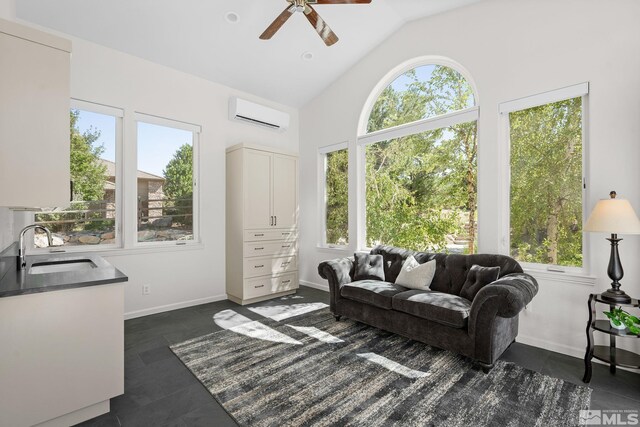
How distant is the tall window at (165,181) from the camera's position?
155 inches

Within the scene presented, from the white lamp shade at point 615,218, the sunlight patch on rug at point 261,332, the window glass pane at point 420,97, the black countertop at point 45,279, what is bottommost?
the sunlight patch on rug at point 261,332

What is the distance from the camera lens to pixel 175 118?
162 inches

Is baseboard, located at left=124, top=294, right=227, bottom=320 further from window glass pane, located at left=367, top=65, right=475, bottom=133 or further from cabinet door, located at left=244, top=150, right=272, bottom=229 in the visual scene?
window glass pane, located at left=367, top=65, right=475, bottom=133

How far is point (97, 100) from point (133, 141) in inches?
21.5

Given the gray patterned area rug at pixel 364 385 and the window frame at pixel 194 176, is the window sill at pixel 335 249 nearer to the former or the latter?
the gray patterned area rug at pixel 364 385

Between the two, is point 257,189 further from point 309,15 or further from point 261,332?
point 309,15

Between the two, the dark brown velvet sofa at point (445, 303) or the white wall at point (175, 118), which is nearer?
the dark brown velvet sofa at point (445, 303)

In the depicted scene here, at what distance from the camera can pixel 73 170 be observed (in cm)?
340

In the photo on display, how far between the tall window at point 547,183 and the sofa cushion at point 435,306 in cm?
104

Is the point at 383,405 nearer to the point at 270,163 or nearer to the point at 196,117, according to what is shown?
the point at 270,163

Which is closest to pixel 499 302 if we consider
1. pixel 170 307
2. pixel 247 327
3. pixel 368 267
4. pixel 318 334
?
pixel 368 267

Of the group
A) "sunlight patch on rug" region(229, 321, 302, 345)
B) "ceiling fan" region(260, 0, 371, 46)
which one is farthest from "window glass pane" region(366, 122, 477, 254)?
"sunlight patch on rug" region(229, 321, 302, 345)

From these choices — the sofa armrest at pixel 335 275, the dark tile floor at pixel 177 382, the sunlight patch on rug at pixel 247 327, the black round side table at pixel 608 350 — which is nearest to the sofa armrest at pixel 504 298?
the black round side table at pixel 608 350

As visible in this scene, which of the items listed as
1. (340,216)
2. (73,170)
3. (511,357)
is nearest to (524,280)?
(511,357)
